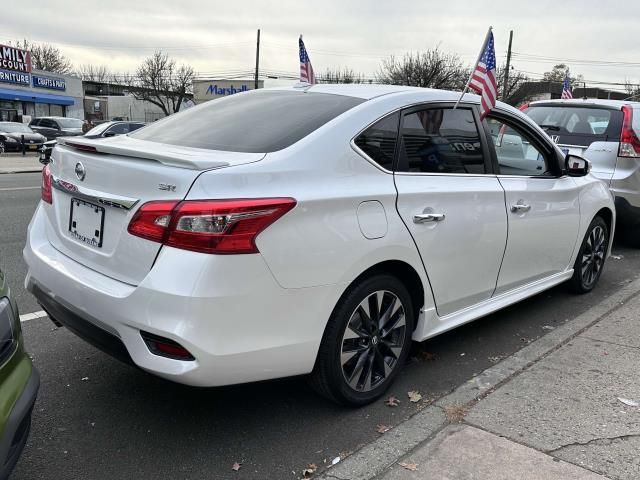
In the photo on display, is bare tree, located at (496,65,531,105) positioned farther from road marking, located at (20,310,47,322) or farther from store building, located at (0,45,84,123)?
road marking, located at (20,310,47,322)

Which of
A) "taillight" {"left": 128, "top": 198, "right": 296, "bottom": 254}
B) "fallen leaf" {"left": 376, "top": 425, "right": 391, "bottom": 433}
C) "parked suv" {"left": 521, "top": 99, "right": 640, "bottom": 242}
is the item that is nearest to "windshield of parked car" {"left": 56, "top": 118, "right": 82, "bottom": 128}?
"parked suv" {"left": 521, "top": 99, "right": 640, "bottom": 242}

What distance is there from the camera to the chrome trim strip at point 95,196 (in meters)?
2.47

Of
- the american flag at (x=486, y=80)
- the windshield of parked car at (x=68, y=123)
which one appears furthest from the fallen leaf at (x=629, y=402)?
the windshield of parked car at (x=68, y=123)

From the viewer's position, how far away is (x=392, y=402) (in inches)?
125

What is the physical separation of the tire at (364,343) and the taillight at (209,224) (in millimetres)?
655

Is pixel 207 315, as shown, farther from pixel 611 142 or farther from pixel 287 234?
pixel 611 142

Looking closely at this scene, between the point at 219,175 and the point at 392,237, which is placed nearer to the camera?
the point at 219,175

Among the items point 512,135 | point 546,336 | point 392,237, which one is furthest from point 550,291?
point 392,237

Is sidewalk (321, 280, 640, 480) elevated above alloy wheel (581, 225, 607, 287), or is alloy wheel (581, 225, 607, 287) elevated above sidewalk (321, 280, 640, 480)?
alloy wheel (581, 225, 607, 287)

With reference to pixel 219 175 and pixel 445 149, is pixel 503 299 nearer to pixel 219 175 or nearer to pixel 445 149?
pixel 445 149

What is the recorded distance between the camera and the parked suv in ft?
21.1

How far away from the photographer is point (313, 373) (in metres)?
2.83

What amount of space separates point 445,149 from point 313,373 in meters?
1.55

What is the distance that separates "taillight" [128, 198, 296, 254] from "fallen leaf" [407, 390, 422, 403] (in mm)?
1461
